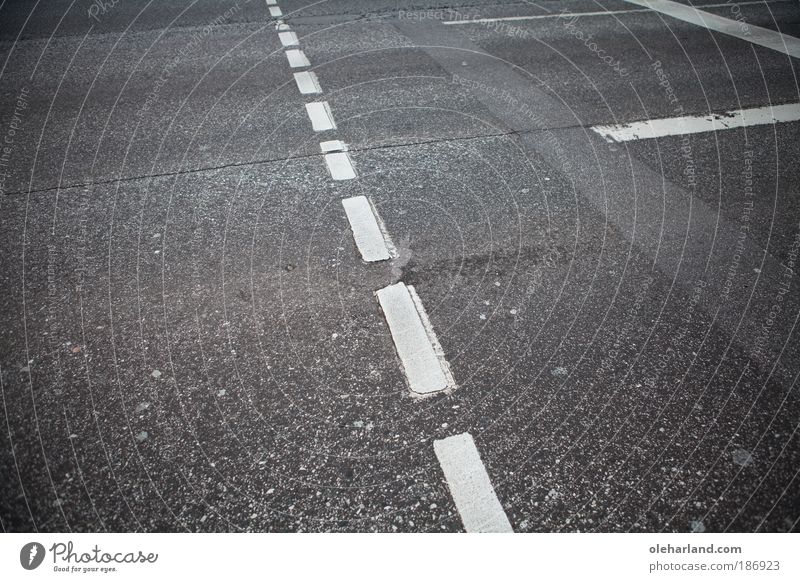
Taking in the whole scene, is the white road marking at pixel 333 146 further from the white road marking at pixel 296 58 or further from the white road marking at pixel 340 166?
the white road marking at pixel 296 58

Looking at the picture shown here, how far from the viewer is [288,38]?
303 inches

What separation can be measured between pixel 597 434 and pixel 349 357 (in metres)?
1.38

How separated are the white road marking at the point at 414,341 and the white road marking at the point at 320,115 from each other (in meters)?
2.67

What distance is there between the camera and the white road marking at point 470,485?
2146 mm

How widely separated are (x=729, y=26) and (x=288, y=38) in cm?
737

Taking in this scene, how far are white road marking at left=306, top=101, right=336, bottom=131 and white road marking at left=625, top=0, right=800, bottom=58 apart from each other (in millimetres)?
6828

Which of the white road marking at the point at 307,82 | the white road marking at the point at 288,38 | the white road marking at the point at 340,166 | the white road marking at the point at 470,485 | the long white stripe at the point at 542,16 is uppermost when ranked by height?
the long white stripe at the point at 542,16

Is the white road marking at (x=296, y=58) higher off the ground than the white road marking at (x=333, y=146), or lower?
higher

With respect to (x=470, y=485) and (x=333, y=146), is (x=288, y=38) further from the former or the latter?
(x=470, y=485)

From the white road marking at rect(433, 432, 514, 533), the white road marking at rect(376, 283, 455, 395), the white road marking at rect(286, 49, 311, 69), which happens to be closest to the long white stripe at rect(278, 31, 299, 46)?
the white road marking at rect(286, 49, 311, 69)

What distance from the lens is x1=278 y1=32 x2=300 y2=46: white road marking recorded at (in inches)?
294

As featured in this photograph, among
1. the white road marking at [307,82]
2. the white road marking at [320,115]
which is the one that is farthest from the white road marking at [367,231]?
the white road marking at [307,82]

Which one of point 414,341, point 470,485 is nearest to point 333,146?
point 414,341

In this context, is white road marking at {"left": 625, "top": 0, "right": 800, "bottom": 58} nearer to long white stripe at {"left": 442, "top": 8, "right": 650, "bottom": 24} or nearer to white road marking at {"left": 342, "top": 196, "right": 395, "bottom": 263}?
long white stripe at {"left": 442, "top": 8, "right": 650, "bottom": 24}
